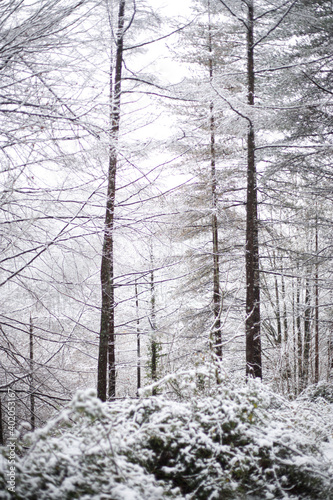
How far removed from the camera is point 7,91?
3.04 m

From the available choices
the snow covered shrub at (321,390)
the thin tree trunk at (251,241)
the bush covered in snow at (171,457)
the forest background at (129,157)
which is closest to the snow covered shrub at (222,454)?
the bush covered in snow at (171,457)

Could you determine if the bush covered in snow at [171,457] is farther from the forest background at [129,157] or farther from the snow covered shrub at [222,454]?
the forest background at [129,157]

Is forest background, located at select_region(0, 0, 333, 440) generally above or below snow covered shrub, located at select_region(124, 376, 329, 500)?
above

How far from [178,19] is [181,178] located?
4163 millimetres

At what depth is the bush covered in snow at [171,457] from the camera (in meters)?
1.68

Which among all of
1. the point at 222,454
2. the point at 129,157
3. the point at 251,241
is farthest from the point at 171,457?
the point at 251,241

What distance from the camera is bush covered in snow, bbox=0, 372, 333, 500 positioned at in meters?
1.68

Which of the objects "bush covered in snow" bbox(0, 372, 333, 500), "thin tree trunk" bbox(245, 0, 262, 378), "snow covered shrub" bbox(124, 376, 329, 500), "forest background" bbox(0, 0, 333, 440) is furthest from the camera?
"thin tree trunk" bbox(245, 0, 262, 378)

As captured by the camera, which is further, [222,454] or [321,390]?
[321,390]

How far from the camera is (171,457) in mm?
2215

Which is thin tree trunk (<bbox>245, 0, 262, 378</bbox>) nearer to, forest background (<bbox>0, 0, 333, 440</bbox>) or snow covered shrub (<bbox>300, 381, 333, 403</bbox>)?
forest background (<bbox>0, 0, 333, 440</bbox>)

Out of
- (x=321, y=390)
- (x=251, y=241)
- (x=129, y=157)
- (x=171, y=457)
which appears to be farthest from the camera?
(x=251, y=241)

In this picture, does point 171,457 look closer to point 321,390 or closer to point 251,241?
point 251,241

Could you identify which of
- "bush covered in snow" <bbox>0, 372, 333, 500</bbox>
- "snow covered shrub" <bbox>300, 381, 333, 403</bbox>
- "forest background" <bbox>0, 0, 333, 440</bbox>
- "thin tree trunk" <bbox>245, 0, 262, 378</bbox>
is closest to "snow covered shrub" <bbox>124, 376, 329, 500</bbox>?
"bush covered in snow" <bbox>0, 372, 333, 500</bbox>
